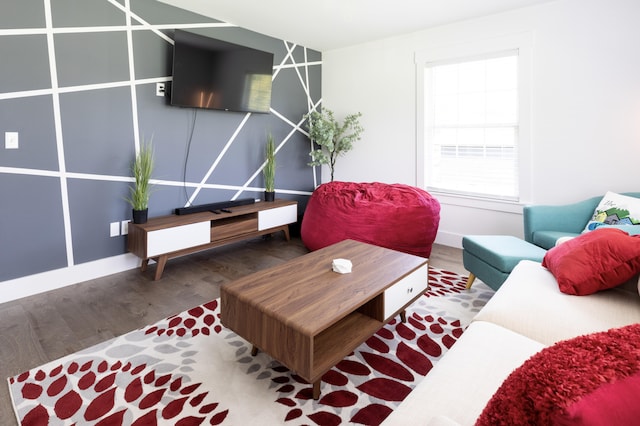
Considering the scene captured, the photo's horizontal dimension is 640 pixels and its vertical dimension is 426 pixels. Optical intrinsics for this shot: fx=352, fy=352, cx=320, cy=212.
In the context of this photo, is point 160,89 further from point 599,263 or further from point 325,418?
point 599,263

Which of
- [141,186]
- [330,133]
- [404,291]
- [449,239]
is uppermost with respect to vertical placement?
[330,133]

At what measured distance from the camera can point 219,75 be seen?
3.64m

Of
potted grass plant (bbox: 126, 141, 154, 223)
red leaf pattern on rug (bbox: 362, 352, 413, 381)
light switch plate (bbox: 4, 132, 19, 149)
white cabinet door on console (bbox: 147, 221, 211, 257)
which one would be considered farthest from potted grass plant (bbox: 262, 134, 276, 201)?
red leaf pattern on rug (bbox: 362, 352, 413, 381)

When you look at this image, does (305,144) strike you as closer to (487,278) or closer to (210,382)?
(487,278)

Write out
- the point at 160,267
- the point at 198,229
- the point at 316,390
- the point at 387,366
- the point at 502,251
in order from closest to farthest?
the point at 316,390 < the point at 387,366 < the point at 502,251 < the point at 160,267 < the point at 198,229

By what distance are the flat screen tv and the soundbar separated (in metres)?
1.01

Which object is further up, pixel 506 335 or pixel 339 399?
pixel 506 335

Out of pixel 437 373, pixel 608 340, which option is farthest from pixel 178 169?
pixel 608 340

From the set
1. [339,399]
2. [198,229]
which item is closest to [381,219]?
[198,229]

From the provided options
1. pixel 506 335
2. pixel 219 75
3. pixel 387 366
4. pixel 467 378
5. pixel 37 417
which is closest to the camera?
pixel 467 378

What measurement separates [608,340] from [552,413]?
0.77 feet

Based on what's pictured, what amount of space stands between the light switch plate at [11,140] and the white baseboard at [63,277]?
39.0 inches

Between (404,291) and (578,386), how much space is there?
1.54 metres

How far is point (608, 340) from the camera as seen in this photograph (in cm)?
63
